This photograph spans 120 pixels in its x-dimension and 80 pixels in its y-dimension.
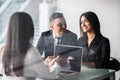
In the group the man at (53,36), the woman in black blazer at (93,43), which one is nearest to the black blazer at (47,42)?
the man at (53,36)

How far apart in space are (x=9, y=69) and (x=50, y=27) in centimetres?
33

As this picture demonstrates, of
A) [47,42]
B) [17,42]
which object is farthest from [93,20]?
[17,42]

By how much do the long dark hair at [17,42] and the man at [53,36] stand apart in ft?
0.24

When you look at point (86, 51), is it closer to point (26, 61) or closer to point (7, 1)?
point (26, 61)

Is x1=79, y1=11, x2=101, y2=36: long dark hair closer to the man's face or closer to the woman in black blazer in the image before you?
the woman in black blazer

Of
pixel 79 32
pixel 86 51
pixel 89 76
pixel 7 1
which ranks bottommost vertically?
pixel 89 76

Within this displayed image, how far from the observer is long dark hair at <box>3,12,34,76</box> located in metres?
1.36

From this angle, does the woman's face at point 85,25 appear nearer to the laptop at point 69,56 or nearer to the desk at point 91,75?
the laptop at point 69,56

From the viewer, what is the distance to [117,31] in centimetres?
127

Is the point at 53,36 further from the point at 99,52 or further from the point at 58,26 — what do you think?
the point at 99,52

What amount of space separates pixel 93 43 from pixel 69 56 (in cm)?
15

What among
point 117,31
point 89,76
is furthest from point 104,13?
point 89,76

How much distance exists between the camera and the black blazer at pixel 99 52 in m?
1.28

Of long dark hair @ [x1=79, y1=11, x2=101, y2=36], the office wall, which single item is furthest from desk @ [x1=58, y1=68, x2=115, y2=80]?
long dark hair @ [x1=79, y1=11, x2=101, y2=36]
